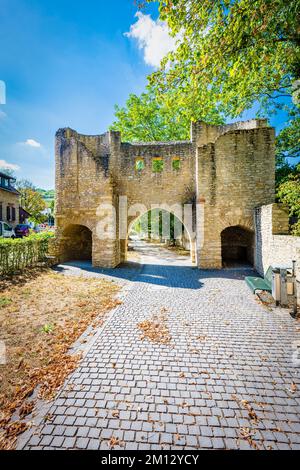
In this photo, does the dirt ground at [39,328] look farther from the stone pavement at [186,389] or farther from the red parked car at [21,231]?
the red parked car at [21,231]

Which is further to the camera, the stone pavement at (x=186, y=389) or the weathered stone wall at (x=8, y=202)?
the weathered stone wall at (x=8, y=202)

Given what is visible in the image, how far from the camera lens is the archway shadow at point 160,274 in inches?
334

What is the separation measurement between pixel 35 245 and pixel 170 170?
342 inches

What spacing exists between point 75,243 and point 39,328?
927cm

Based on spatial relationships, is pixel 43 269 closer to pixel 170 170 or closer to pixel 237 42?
pixel 170 170

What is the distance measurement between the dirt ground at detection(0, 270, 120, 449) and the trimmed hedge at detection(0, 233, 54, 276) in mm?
818

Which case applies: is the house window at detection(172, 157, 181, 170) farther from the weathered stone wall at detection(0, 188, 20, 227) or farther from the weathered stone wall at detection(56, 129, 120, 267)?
the weathered stone wall at detection(0, 188, 20, 227)

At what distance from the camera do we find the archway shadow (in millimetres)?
8484

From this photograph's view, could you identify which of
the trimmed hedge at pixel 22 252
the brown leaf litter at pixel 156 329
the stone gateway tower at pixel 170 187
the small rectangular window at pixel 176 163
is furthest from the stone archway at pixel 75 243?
the brown leaf litter at pixel 156 329

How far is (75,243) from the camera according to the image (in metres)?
13.6

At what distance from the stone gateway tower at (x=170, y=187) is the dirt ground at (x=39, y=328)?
3984 millimetres

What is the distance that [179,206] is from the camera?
42.0 feet

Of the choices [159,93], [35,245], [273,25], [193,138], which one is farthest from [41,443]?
[193,138]

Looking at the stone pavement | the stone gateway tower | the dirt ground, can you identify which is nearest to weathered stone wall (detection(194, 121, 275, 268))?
the stone gateway tower
